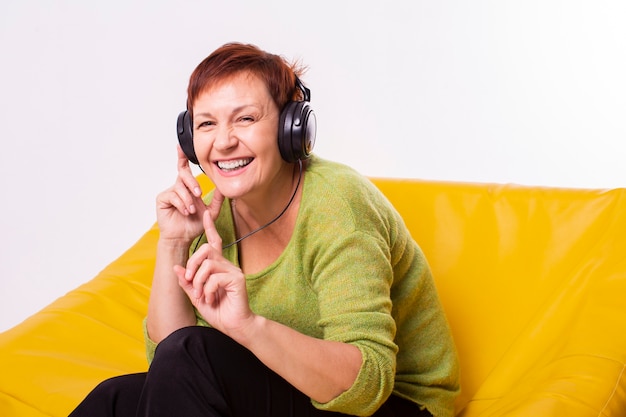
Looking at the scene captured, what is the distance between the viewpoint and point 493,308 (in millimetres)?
2246

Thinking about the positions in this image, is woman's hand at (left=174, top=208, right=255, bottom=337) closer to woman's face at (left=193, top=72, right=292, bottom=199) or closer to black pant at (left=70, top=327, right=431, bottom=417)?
black pant at (left=70, top=327, right=431, bottom=417)

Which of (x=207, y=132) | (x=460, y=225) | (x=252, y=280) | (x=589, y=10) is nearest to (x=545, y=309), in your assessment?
(x=460, y=225)

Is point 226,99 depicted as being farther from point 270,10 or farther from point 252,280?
point 270,10

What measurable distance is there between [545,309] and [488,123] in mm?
1198

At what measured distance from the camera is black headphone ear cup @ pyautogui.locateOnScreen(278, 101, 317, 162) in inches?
66.3

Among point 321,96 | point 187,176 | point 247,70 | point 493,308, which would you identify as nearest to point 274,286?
point 187,176

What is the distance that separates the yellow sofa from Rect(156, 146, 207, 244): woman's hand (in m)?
0.48

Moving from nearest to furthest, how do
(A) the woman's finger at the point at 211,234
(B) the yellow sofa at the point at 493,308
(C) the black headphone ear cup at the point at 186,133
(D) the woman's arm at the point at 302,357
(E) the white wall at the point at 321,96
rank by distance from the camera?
1. (D) the woman's arm at the point at 302,357
2. (A) the woman's finger at the point at 211,234
3. (C) the black headphone ear cup at the point at 186,133
4. (B) the yellow sofa at the point at 493,308
5. (E) the white wall at the point at 321,96

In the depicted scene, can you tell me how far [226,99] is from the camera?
1.70 metres

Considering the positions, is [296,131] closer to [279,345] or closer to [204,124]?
[204,124]

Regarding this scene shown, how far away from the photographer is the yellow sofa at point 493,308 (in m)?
2.02

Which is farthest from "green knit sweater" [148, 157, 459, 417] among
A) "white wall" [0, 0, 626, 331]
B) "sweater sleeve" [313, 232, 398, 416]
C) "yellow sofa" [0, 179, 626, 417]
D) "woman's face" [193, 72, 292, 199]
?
"white wall" [0, 0, 626, 331]

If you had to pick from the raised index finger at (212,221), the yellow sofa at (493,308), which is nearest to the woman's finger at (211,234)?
the raised index finger at (212,221)

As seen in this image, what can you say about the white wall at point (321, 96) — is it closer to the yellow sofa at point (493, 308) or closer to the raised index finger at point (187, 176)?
the yellow sofa at point (493, 308)
